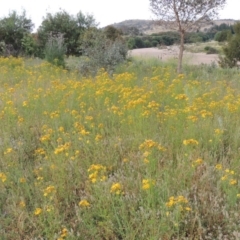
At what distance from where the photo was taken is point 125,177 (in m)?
2.59

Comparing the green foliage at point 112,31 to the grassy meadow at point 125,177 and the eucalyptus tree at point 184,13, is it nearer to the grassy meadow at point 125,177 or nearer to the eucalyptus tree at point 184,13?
the eucalyptus tree at point 184,13

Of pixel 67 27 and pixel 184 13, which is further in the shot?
pixel 67 27

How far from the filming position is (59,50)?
33.6ft

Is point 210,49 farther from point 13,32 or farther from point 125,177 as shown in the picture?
point 125,177

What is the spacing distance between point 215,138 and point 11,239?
193cm

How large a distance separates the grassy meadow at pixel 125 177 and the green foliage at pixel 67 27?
10362 mm

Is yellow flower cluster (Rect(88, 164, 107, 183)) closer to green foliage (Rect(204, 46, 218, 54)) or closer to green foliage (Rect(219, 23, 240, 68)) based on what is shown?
green foliage (Rect(219, 23, 240, 68))

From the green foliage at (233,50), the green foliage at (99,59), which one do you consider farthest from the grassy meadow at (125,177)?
the green foliage at (233,50)

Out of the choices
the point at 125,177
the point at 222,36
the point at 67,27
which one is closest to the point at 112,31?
the point at 67,27

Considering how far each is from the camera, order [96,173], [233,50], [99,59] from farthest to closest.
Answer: [233,50], [99,59], [96,173]

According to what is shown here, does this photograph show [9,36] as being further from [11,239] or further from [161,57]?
[11,239]

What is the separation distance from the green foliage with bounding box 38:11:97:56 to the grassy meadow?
10362mm

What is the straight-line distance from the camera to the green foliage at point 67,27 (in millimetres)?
13914

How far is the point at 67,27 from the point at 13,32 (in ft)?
7.45
